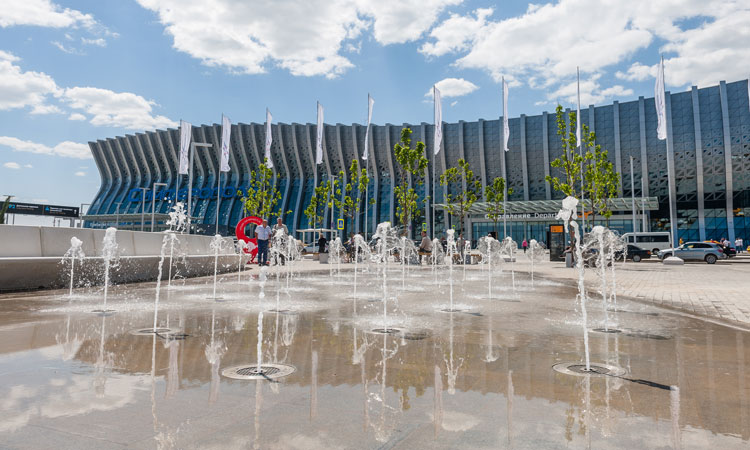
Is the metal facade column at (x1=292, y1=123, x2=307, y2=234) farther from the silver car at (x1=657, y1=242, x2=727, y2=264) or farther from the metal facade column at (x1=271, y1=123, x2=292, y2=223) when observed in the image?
the silver car at (x1=657, y1=242, x2=727, y2=264)

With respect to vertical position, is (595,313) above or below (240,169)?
below

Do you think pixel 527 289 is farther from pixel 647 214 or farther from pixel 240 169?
pixel 240 169

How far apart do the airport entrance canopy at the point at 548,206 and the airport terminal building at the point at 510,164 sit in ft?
0.40

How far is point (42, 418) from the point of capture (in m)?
2.52

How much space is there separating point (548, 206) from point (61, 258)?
4659cm

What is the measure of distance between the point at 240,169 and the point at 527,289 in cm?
6027

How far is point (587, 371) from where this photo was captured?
3.64 metres

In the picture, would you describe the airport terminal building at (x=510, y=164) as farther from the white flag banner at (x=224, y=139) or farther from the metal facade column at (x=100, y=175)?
the white flag banner at (x=224, y=139)

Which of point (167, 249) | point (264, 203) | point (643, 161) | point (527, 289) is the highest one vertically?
point (643, 161)

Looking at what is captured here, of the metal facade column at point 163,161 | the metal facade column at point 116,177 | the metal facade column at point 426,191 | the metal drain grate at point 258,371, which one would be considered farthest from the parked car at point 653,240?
the metal facade column at point 116,177

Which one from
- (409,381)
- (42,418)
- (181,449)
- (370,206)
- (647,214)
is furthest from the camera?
(370,206)

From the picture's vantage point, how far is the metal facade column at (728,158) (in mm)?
46000

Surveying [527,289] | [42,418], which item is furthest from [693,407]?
[527,289]

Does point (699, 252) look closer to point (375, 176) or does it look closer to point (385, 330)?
point (385, 330)
